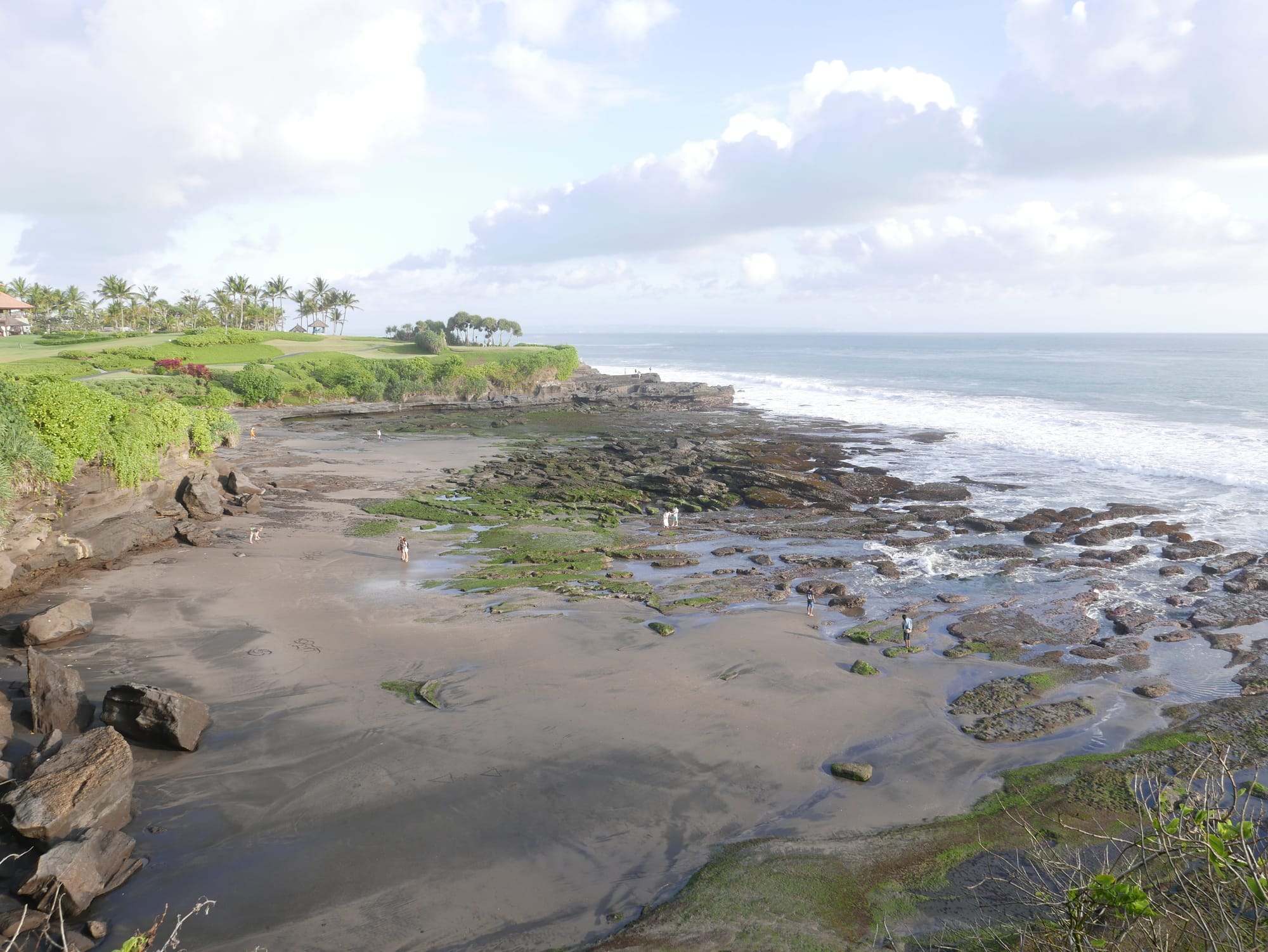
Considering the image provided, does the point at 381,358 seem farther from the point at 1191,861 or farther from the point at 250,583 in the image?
the point at 1191,861

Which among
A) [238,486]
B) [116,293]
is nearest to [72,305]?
[116,293]

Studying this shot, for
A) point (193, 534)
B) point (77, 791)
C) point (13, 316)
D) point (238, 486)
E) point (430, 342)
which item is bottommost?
point (77, 791)

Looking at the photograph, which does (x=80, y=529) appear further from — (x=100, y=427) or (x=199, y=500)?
(x=199, y=500)

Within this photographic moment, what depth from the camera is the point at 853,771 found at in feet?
45.2

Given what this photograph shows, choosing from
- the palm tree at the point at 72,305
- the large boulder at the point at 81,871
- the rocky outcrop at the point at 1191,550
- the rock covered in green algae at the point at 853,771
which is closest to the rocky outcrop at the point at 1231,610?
the rocky outcrop at the point at 1191,550

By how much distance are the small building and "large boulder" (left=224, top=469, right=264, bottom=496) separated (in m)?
46.8

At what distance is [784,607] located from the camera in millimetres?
22766

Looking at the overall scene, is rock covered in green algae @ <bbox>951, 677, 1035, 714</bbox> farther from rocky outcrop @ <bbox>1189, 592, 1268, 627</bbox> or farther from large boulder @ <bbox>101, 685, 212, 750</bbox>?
large boulder @ <bbox>101, 685, 212, 750</bbox>

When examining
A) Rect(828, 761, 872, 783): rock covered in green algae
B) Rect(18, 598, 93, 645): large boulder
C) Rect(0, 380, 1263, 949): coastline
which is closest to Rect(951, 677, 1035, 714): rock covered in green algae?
Rect(0, 380, 1263, 949): coastline

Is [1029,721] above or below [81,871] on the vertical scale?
below

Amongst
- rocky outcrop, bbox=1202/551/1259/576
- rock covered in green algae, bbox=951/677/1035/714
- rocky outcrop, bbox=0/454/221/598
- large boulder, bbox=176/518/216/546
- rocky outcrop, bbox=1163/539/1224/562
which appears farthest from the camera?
rocky outcrop, bbox=1163/539/1224/562

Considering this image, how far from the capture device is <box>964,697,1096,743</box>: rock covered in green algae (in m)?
15.5

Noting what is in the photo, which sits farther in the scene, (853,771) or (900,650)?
(900,650)

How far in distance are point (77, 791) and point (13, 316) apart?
337 ft
